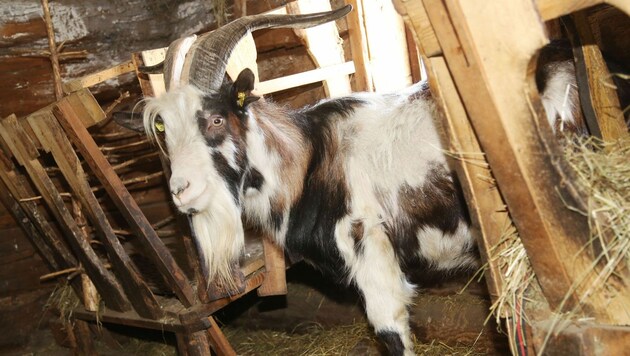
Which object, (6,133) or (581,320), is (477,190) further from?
(6,133)

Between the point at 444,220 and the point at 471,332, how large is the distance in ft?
3.80

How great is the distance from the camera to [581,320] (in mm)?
1597

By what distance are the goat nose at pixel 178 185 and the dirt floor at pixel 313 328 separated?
1788 mm

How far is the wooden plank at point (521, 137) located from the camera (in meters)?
1.51

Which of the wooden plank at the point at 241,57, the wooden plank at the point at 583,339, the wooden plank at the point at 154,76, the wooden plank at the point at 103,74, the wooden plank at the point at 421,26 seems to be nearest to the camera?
the wooden plank at the point at 583,339

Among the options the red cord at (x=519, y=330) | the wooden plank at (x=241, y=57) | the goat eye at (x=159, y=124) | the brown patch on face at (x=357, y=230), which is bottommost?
the brown patch on face at (x=357, y=230)

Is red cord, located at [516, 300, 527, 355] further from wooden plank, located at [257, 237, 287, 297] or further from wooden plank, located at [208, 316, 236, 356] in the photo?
wooden plank, located at [208, 316, 236, 356]

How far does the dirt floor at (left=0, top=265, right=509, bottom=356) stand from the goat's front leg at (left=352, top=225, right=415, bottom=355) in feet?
1.54

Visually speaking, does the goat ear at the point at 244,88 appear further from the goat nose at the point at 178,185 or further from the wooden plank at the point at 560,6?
the wooden plank at the point at 560,6

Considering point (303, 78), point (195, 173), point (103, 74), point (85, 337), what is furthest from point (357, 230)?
point (85, 337)

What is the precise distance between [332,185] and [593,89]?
150 cm

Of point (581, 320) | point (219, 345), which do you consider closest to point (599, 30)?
point (581, 320)

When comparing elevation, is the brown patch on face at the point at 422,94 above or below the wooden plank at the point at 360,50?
below

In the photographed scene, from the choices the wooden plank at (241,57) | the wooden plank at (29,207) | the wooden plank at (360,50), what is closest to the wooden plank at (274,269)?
the wooden plank at (241,57)
